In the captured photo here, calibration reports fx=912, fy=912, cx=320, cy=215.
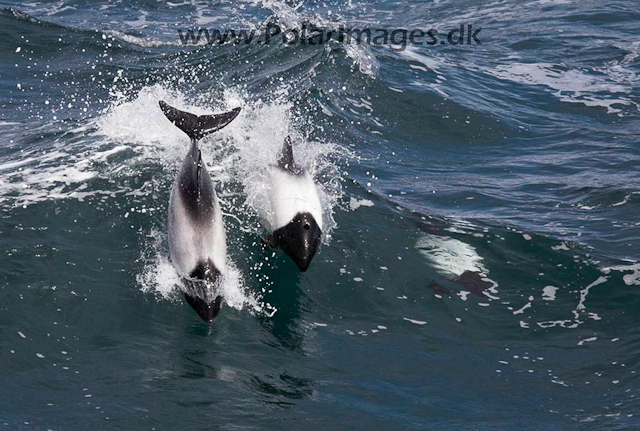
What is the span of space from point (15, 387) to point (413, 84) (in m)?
14.7

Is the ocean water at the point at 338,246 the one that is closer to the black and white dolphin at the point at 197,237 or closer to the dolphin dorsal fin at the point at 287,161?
the black and white dolphin at the point at 197,237

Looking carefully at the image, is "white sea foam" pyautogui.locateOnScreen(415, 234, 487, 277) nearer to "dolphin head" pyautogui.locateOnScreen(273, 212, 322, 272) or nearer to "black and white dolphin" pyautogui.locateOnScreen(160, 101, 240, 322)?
"dolphin head" pyautogui.locateOnScreen(273, 212, 322, 272)

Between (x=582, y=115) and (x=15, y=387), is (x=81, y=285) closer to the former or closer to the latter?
(x=15, y=387)

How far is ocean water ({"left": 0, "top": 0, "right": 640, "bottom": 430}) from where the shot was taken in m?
11.0

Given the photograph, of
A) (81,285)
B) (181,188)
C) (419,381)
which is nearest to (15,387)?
(81,285)

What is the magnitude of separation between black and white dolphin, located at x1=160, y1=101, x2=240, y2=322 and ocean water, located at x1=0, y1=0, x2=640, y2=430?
58 cm

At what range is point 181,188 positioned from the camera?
12914 mm

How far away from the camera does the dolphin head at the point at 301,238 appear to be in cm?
1321

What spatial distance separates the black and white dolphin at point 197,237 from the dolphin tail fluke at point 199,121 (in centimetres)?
44

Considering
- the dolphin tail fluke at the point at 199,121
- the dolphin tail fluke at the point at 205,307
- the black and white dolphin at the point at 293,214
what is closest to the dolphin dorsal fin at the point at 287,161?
the black and white dolphin at the point at 293,214

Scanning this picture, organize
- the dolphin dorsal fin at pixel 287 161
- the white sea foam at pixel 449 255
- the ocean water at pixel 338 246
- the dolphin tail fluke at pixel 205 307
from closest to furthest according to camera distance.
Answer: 1. the ocean water at pixel 338 246
2. the dolphin tail fluke at pixel 205 307
3. the white sea foam at pixel 449 255
4. the dolphin dorsal fin at pixel 287 161

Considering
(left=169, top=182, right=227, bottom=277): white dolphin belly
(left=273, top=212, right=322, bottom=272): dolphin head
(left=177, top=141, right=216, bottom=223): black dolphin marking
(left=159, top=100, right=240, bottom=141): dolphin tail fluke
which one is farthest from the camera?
(left=159, top=100, right=240, bottom=141): dolphin tail fluke

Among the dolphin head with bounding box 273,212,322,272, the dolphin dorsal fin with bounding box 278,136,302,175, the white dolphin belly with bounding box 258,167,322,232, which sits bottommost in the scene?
the dolphin head with bounding box 273,212,322,272

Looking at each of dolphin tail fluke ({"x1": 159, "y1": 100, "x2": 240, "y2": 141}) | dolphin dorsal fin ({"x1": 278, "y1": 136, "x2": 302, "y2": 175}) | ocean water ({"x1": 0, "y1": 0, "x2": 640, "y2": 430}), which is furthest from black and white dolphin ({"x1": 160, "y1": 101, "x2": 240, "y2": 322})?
dolphin dorsal fin ({"x1": 278, "y1": 136, "x2": 302, "y2": 175})
